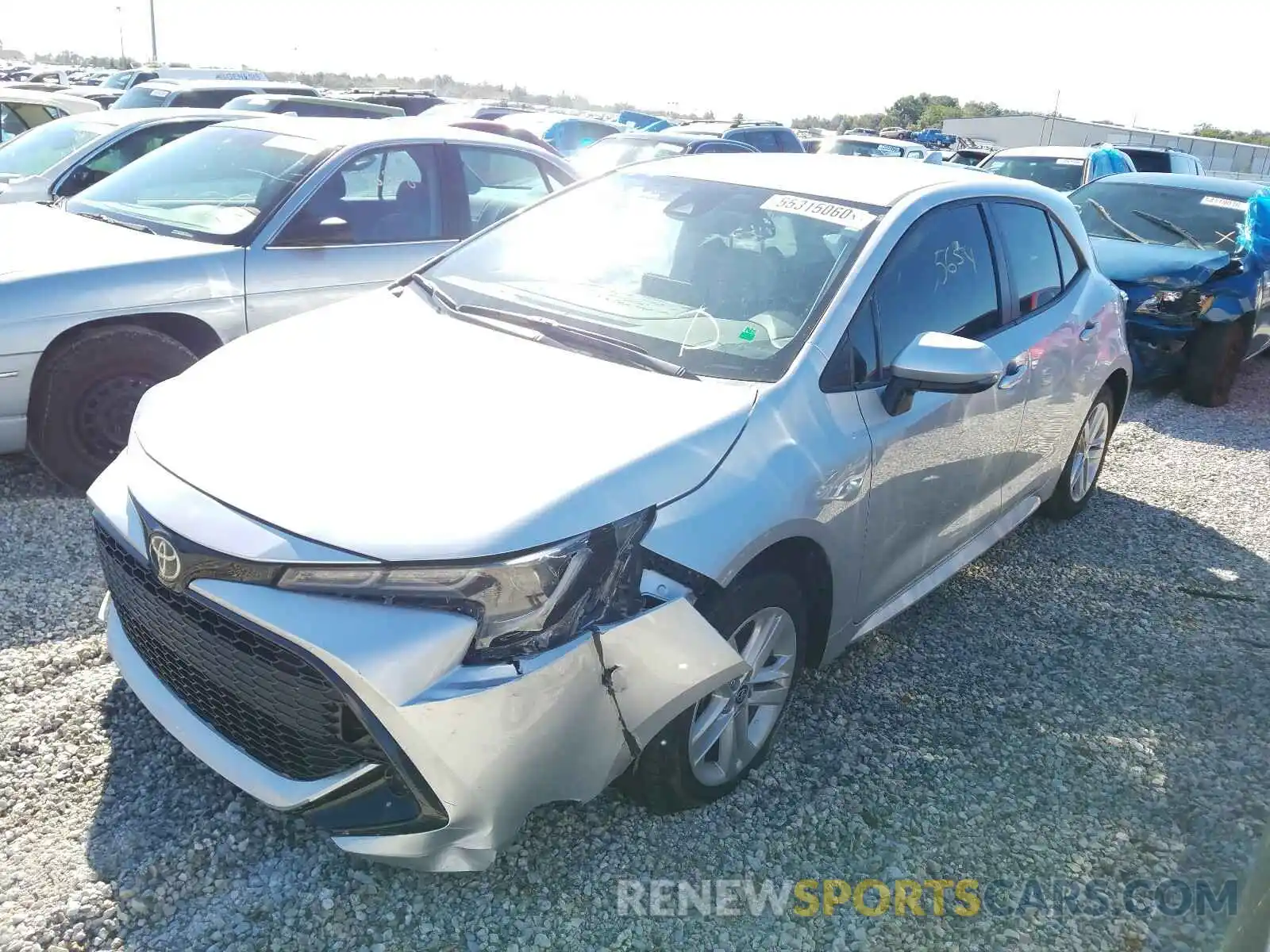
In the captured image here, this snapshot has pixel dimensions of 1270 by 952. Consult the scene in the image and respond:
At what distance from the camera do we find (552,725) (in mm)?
2154

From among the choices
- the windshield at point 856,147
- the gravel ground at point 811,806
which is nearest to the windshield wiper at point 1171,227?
the gravel ground at point 811,806

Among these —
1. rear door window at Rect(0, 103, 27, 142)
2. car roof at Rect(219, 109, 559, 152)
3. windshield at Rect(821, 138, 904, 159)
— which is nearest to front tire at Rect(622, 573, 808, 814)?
car roof at Rect(219, 109, 559, 152)

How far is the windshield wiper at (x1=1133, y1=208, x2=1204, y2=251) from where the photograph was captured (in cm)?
766

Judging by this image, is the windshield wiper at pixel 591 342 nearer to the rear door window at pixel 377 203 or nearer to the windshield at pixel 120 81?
the rear door window at pixel 377 203

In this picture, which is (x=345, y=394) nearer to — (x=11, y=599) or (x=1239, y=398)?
(x=11, y=599)

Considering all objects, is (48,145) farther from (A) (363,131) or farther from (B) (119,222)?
(A) (363,131)

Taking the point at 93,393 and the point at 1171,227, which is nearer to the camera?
the point at 93,393

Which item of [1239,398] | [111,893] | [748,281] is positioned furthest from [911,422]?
[1239,398]

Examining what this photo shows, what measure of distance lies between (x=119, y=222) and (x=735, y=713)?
4.07 meters

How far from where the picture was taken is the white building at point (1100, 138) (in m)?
35.1

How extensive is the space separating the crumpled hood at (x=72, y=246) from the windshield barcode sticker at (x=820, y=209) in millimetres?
2761

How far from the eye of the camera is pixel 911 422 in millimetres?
3088

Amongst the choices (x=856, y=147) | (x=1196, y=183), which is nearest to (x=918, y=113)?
(x=856, y=147)

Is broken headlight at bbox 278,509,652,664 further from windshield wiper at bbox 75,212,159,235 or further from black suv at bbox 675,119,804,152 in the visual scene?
black suv at bbox 675,119,804,152
